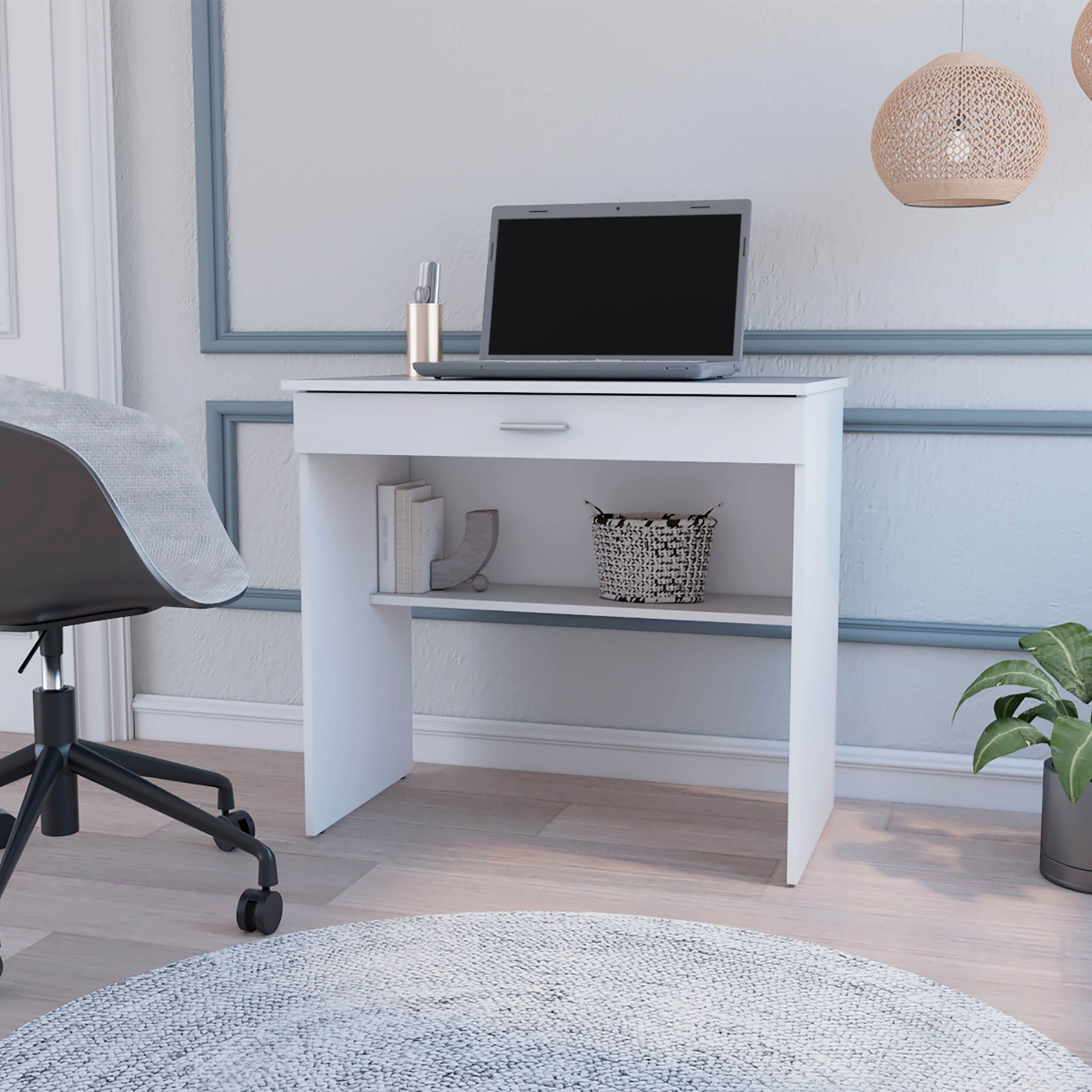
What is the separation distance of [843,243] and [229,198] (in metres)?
1.21

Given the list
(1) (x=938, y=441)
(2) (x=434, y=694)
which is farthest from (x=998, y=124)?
(2) (x=434, y=694)

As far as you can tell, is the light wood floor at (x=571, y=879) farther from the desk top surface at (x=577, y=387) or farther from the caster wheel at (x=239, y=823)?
the desk top surface at (x=577, y=387)

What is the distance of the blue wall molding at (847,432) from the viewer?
2127mm

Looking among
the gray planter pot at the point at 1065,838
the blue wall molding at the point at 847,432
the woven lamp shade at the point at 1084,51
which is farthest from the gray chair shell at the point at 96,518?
the woven lamp shade at the point at 1084,51

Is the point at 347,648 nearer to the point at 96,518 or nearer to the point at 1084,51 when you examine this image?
the point at 96,518

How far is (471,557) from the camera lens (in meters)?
2.23

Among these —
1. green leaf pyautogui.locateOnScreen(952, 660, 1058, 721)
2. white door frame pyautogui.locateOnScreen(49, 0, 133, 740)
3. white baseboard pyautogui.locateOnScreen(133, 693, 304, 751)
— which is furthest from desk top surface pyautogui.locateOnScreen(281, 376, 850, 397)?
white baseboard pyautogui.locateOnScreen(133, 693, 304, 751)

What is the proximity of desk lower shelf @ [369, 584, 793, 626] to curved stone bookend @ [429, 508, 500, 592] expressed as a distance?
0.03 meters

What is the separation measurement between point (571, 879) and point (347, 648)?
56cm

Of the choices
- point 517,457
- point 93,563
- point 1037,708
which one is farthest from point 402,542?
point 1037,708

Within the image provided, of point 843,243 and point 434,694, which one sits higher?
Answer: point 843,243

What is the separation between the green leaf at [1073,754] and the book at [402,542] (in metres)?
1.08

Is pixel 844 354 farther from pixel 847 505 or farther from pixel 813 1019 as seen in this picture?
pixel 813 1019

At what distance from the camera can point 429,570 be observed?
2.24 metres
